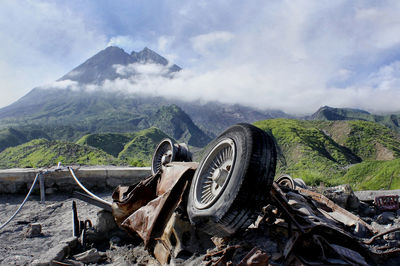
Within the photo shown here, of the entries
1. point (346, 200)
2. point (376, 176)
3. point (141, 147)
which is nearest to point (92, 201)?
point (346, 200)

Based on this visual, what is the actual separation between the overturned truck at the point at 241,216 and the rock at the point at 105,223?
80 cm

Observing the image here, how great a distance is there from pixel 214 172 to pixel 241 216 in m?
0.61

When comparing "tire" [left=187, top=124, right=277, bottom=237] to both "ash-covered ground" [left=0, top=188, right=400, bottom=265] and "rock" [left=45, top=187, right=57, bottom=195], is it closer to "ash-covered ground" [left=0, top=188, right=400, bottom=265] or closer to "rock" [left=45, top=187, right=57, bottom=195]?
"ash-covered ground" [left=0, top=188, right=400, bottom=265]

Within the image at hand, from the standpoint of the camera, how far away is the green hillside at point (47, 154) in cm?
1526

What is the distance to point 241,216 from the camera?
237cm

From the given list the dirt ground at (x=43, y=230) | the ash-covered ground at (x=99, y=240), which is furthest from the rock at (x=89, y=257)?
the dirt ground at (x=43, y=230)

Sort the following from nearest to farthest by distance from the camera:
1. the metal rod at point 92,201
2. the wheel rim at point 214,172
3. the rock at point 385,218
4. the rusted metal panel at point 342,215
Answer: the wheel rim at point 214,172, the rusted metal panel at point 342,215, the rock at point 385,218, the metal rod at point 92,201

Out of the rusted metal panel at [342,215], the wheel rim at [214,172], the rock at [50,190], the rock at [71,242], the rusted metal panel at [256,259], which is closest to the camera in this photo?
the rusted metal panel at [256,259]

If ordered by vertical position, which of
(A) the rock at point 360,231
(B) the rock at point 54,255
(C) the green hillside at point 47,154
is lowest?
(C) the green hillside at point 47,154

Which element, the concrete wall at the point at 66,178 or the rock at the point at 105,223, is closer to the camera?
the rock at the point at 105,223

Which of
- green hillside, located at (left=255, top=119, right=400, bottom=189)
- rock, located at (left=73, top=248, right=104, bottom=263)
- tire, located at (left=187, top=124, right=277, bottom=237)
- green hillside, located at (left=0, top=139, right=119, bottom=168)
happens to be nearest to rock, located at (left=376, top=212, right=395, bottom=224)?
tire, located at (left=187, top=124, right=277, bottom=237)

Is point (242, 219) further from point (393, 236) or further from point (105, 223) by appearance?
point (105, 223)

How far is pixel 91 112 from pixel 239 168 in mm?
166195

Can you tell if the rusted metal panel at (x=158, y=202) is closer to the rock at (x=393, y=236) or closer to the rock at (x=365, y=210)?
the rock at (x=393, y=236)
